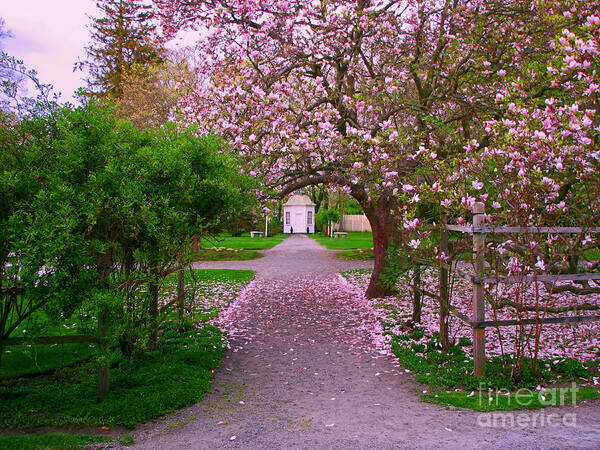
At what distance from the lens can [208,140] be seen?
5.21 meters

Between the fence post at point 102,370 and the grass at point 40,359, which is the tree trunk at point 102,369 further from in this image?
the grass at point 40,359

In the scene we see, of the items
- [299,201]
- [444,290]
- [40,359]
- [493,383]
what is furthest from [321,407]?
[299,201]

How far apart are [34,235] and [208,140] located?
224 cm

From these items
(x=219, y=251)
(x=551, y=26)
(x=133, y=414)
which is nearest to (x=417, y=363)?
(x=133, y=414)

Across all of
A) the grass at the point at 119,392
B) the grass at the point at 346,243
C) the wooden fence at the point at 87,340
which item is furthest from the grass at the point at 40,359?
the grass at the point at 346,243

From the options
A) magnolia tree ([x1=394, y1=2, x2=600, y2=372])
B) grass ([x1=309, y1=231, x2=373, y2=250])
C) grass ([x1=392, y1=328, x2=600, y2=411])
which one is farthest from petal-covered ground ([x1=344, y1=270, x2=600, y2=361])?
grass ([x1=309, y1=231, x2=373, y2=250])

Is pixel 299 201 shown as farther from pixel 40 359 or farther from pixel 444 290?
pixel 40 359

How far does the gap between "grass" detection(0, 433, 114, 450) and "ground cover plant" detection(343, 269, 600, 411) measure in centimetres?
332

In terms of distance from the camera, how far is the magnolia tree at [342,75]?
7719 millimetres

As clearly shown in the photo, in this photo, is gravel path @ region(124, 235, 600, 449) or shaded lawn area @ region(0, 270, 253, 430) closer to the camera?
gravel path @ region(124, 235, 600, 449)

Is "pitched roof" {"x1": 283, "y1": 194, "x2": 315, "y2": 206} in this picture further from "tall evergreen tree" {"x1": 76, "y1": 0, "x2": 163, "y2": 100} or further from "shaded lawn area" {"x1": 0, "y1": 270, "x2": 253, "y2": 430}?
"shaded lawn area" {"x1": 0, "y1": 270, "x2": 253, "y2": 430}

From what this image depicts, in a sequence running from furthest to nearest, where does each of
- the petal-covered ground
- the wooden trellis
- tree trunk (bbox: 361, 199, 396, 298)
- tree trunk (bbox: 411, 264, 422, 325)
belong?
tree trunk (bbox: 361, 199, 396, 298) → tree trunk (bbox: 411, 264, 422, 325) → the petal-covered ground → the wooden trellis

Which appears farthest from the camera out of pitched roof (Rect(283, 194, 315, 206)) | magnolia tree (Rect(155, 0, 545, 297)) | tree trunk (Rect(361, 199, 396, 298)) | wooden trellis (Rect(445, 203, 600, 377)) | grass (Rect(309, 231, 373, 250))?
pitched roof (Rect(283, 194, 315, 206))

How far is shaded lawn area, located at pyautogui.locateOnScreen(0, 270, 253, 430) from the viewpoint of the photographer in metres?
4.13
